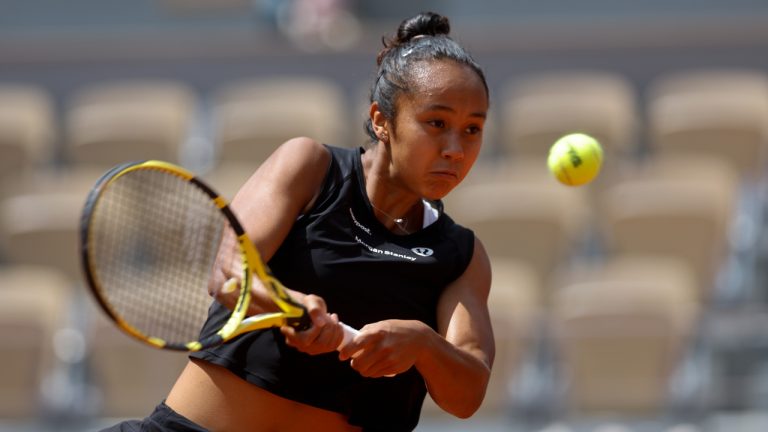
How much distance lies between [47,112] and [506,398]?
180 inches

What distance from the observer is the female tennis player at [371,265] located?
3068 mm

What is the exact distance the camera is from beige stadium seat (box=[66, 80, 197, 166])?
29.1ft

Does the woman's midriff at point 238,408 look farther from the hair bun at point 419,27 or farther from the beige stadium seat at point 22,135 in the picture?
the beige stadium seat at point 22,135

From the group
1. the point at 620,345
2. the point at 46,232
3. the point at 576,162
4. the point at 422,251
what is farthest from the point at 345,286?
the point at 46,232

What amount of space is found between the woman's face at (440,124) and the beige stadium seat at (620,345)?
3.74 metres

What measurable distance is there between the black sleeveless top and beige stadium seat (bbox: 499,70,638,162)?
18.4 feet

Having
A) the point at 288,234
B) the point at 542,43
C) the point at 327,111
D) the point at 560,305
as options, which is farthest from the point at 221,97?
the point at 288,234

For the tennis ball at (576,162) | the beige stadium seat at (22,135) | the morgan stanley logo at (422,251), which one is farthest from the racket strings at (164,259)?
the beige stadium seat at (22,135)

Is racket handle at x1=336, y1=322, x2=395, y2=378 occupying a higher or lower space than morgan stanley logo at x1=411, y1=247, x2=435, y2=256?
lower

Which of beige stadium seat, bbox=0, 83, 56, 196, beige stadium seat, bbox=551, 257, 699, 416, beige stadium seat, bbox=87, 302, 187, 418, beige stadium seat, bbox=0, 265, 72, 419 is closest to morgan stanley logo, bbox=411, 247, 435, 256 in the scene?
beige stadium seat, bbox=551, 257, 699, 416

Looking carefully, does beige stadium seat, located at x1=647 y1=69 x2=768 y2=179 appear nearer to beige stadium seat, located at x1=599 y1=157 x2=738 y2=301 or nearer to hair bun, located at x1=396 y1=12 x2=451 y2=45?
beige stadium seat, located at x1=599 y1=157 x2=738 y2=301

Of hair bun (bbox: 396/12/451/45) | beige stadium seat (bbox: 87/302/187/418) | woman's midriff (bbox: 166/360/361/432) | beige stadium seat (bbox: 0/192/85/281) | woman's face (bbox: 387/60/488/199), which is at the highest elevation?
beige stadium seat (bbox: 0/192/85/281)

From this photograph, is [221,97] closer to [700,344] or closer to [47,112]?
[47,112]

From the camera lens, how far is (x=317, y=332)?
2.81 metres
